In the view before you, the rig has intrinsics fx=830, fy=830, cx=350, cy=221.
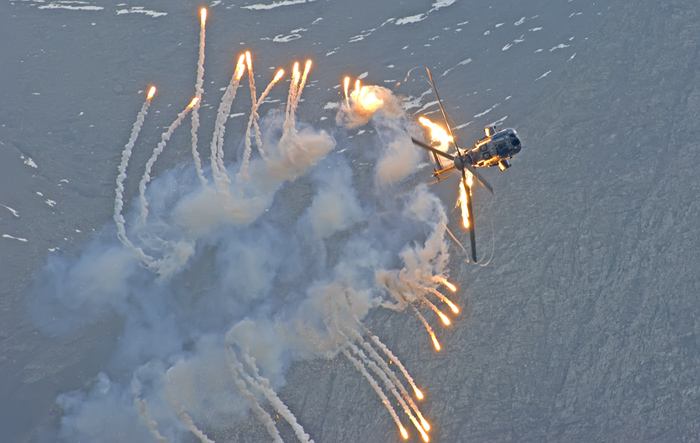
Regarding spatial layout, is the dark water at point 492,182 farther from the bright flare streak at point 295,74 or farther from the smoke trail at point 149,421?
the smoke trail at point 149,421

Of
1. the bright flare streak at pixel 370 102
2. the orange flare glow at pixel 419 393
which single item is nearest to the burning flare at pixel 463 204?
the bright flare streak at pixel 370 102

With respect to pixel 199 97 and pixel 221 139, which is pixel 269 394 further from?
pixel 199 97

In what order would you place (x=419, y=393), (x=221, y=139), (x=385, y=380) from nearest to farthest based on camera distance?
1. (x=385, y=380)
2. (x=221, y=139)
3. (x=419, y=393)

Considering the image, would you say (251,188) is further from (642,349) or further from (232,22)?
(642,349)

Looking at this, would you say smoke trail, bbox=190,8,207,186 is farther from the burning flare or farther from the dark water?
the burning flare

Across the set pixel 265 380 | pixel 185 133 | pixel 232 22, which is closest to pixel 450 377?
pixel 265 380

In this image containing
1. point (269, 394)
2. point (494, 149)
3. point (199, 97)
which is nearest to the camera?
point (494, 149)

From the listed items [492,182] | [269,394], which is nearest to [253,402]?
[269,394]

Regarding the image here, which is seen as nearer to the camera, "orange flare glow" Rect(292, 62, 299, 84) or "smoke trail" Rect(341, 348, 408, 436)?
"smoke trail" Rect(341, 348, 408, 436)

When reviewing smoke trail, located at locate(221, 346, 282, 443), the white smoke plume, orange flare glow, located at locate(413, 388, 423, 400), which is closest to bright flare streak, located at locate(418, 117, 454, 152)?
the white smoke plume
